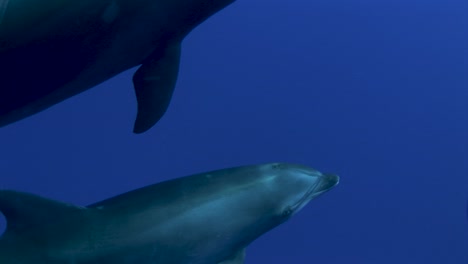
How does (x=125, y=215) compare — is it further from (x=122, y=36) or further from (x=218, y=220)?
(x=122, y=36)

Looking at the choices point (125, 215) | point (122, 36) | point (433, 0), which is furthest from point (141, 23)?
point (433, 0)

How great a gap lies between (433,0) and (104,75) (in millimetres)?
7578

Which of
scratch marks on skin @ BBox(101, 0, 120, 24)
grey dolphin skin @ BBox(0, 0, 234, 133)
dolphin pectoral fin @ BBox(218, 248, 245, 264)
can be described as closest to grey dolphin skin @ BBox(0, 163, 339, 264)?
dolphin pectoral fin @ BBox(218, 248, 245, 264)

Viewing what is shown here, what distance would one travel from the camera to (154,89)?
158 inches

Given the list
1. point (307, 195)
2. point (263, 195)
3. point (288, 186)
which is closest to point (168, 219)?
point (263, 195)

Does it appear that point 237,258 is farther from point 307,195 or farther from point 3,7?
point 3,7

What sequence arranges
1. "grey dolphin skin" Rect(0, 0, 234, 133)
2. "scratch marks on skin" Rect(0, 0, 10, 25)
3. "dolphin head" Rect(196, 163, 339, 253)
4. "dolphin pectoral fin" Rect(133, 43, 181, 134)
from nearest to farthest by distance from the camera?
1. "scratch marks on skin" Rect(0, 0, 10, 25)
2. "grey dolphin skin" Rect(0, 0, 234, 133)
3. "dolphin pectoral fin" Rect(133, 43, 181, 134)
4. "dolphin head" Rect(196, 163, 339, 253)

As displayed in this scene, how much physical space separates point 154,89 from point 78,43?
0.90 meters

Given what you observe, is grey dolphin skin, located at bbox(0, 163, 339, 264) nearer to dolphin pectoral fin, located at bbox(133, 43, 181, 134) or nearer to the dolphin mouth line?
the dolphin mouth line

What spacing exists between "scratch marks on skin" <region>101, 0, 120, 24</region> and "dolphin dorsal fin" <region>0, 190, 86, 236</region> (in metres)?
0.98

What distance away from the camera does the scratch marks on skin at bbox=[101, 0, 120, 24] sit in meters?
3.11

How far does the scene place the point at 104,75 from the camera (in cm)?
358

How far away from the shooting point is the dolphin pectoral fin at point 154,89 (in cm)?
394

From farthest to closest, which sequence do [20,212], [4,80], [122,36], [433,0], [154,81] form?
[433,0], [154,81], [20,212], [122,36], [4,80]
